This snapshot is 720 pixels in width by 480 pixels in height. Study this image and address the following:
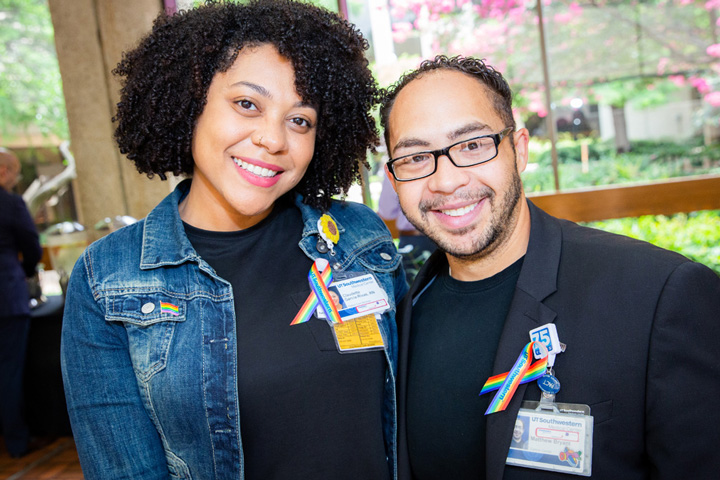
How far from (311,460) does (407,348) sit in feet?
1.37

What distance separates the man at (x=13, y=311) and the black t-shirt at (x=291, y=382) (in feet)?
10.3

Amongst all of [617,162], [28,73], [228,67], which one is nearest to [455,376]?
[228,67]

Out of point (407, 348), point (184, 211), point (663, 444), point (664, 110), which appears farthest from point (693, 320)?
point (664, 110)

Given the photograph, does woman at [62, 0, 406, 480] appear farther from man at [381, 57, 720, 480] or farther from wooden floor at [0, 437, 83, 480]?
wooden floor at [0, 437, 83, 480]

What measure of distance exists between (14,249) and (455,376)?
12.8ft

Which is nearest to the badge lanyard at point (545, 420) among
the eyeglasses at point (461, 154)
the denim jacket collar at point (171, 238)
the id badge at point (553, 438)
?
the id badge at point (553, 438)

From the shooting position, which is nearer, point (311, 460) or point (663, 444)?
point (663, 444)

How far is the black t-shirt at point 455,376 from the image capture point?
4.52 ft

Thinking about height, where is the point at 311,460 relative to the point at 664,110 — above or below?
below

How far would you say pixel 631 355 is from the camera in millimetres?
1152

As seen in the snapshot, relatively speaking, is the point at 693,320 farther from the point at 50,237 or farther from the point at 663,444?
the point at 50,237

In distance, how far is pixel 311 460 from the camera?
141 cm

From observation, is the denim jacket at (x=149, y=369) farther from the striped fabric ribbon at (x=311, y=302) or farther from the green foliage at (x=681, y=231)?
the green foliage at (x=681, y=231)

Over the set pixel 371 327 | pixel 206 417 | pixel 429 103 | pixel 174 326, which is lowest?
pixel 206 417
